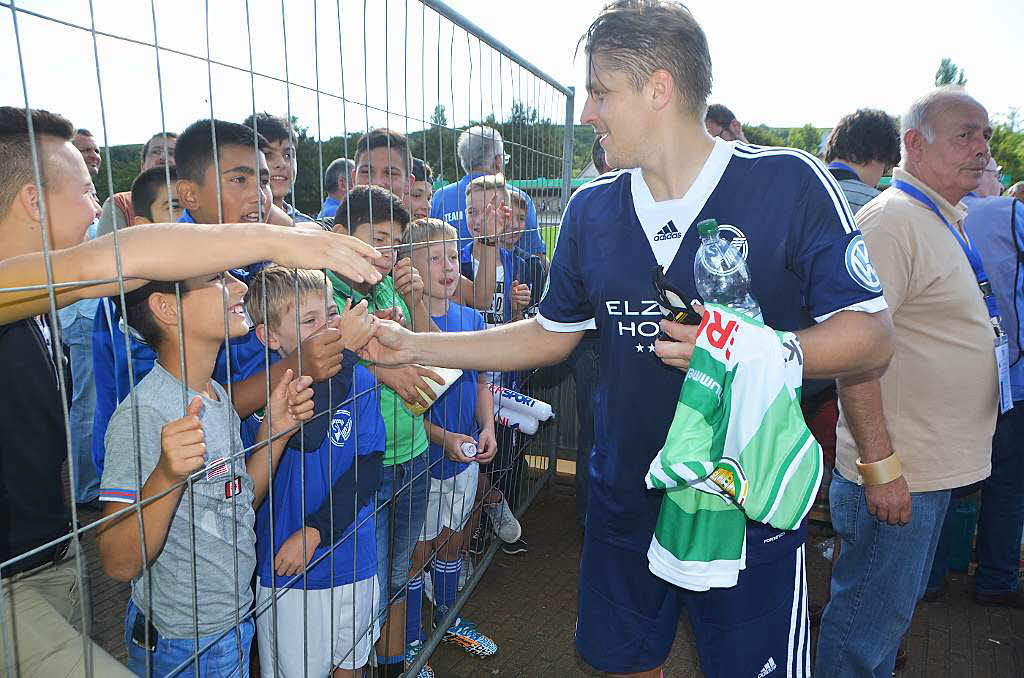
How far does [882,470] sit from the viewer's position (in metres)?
2.25

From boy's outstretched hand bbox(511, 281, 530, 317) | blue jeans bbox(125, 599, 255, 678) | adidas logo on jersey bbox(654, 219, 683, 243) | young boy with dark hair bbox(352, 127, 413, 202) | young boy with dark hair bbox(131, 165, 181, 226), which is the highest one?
young boy with dark hair bbox(352, 127, 413, 202)

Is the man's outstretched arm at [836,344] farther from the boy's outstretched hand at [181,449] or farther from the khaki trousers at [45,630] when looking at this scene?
the khaki trousers at [45,630]

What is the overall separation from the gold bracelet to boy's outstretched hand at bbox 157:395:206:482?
199 cm

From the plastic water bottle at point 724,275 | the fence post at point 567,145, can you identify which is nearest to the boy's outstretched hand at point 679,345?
the plastic water bottle at point 724,275

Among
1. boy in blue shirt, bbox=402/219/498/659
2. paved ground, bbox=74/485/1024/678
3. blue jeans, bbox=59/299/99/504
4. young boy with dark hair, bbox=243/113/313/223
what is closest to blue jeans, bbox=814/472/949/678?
paved ground, bbox=74/485/1024/678

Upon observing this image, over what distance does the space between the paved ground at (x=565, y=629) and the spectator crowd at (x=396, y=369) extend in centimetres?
23

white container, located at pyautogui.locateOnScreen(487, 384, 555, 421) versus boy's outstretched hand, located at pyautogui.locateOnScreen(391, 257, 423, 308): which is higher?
boy's outstretched hand, located at pyautogui.locateOnScreen(391, 257, 423, 308)

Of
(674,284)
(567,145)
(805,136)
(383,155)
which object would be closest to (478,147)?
(383,155)

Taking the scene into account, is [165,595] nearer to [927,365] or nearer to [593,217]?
[593,217]

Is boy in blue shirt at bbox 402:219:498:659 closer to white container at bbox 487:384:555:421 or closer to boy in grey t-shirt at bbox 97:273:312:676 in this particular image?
white container at bbox 487:384:555:421

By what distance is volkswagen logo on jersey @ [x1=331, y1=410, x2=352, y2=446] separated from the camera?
205 cm

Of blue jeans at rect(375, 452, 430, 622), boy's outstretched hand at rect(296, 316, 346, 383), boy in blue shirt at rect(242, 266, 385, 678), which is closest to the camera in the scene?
boy's outstretched hand at rect(296, 316, 346, 383)

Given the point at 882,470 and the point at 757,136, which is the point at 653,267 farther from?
the point at 757,136

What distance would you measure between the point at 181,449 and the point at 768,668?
1578mm
